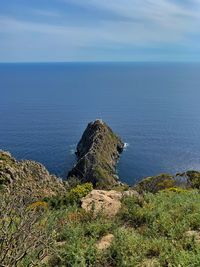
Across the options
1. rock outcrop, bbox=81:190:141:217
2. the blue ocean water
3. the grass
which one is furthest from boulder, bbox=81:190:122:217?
the blue ocean water

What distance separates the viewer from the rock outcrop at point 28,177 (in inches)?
2188

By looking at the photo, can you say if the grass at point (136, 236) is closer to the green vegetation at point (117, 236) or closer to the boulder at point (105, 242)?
the green vegetation at point (117, 236)

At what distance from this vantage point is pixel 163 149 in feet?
389

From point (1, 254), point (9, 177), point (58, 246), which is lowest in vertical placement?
point (9, 177)

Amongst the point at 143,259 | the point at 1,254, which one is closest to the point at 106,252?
the point at 143,259

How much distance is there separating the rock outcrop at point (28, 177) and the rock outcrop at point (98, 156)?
14080mm

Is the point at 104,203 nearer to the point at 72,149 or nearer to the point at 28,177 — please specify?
the point at 28,177

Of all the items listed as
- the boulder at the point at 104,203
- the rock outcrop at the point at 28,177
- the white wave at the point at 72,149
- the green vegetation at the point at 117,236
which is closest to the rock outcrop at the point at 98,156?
the white wave at the point at 72,149

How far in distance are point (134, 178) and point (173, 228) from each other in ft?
264

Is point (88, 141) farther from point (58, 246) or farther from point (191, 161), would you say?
point (58, 246)

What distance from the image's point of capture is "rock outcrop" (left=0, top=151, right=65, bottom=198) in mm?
55581

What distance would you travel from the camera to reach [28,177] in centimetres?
6344

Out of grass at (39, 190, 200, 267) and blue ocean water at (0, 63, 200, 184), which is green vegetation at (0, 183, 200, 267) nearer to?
grass at (39, 190, 200, 267)

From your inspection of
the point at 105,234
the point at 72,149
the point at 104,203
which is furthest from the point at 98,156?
the point at 105,234
